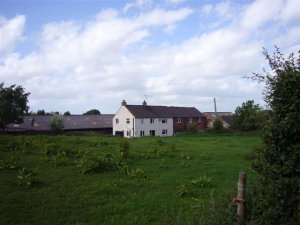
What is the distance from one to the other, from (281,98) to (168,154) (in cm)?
1400

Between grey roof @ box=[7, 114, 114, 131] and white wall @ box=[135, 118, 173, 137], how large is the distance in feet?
41.2

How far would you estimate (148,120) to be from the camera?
65125 mm

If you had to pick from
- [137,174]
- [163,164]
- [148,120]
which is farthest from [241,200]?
[148,120]

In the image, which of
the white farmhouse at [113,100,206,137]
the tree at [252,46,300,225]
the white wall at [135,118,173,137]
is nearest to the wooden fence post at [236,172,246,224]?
the tree at [252,46,300,225]

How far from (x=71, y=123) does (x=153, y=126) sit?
16.8m

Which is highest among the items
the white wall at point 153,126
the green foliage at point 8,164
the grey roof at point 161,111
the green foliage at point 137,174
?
the grey roof at point 161,111

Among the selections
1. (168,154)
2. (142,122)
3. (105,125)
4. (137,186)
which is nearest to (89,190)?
(137,186)

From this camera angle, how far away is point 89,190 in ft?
39.2

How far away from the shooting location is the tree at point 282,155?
6246 mm

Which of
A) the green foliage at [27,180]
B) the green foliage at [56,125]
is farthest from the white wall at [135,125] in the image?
the green foliage at [27,180]

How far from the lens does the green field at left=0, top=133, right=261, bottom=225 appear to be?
9523mm

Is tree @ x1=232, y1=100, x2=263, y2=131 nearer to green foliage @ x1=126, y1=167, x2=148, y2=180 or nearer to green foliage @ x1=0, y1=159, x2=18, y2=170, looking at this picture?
green foliage @ x1=126, y1=167, x2=148, y2=180

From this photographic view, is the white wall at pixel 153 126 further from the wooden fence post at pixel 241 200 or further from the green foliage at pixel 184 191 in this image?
the wooden fence post at pixel 241 200

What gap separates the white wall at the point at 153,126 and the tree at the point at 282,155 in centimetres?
5639
